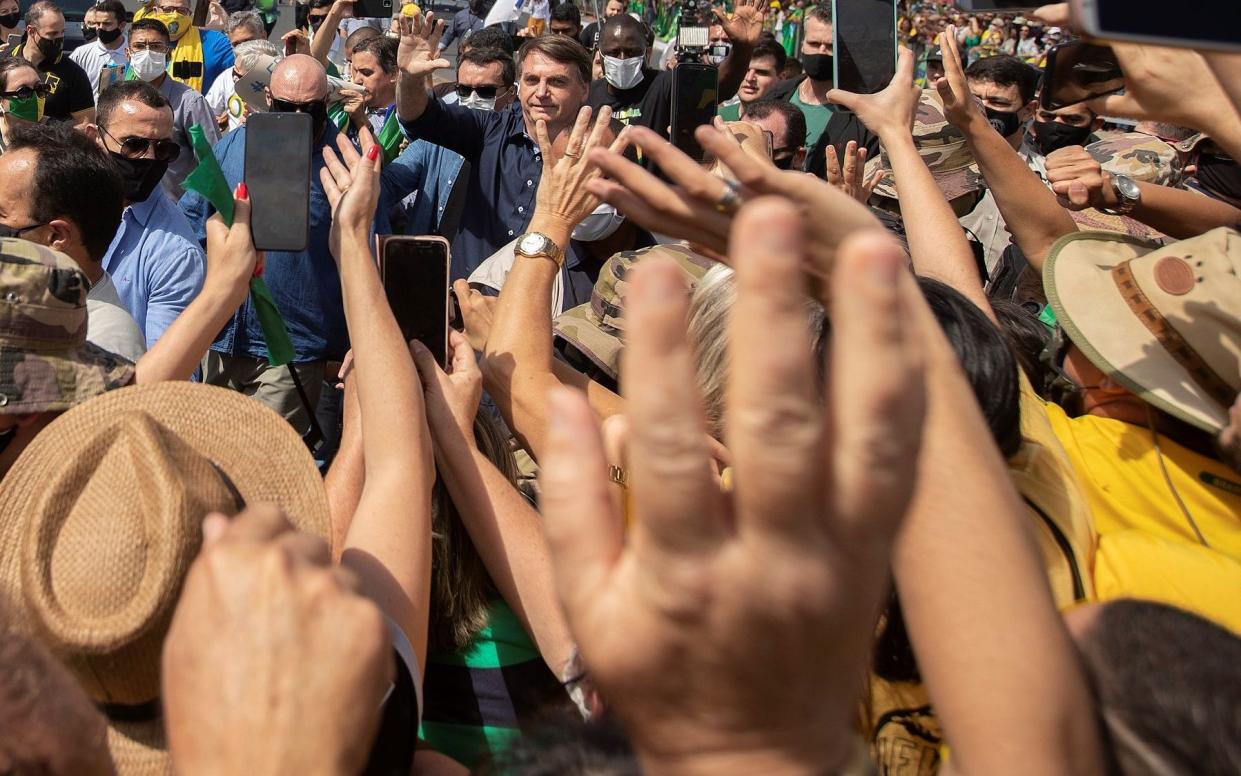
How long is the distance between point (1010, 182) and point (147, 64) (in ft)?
21.8

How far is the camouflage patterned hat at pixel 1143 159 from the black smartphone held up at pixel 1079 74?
1.62 meters

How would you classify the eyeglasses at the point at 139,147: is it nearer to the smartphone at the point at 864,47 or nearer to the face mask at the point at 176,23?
the smartphone at the point at 864,47

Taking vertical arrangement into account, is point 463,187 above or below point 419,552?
below

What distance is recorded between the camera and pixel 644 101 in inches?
230

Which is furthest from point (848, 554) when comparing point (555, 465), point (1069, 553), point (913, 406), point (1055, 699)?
point (1069, 553)

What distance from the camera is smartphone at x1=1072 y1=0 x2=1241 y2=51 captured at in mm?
1120

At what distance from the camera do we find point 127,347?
2762mm

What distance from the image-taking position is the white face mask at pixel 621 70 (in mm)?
5988

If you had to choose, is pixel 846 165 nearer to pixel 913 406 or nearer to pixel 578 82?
pixel 578 82

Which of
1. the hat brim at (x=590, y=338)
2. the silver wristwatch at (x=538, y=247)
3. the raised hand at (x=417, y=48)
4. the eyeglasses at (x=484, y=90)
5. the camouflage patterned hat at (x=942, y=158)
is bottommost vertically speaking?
the eyeglasses at (x=484, y=90)

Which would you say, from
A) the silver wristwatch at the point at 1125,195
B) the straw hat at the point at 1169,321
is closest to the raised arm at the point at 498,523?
the straw hat at the point at 1169,321

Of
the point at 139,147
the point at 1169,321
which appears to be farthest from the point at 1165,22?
the point at 139,147

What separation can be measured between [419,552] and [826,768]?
2.88 feet

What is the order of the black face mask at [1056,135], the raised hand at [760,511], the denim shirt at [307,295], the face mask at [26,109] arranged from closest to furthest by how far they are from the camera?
the raised hand at [760,511]
the denim shirt at [307,295]
the black face mask at [1056,135]
the face mask at [26,109]
